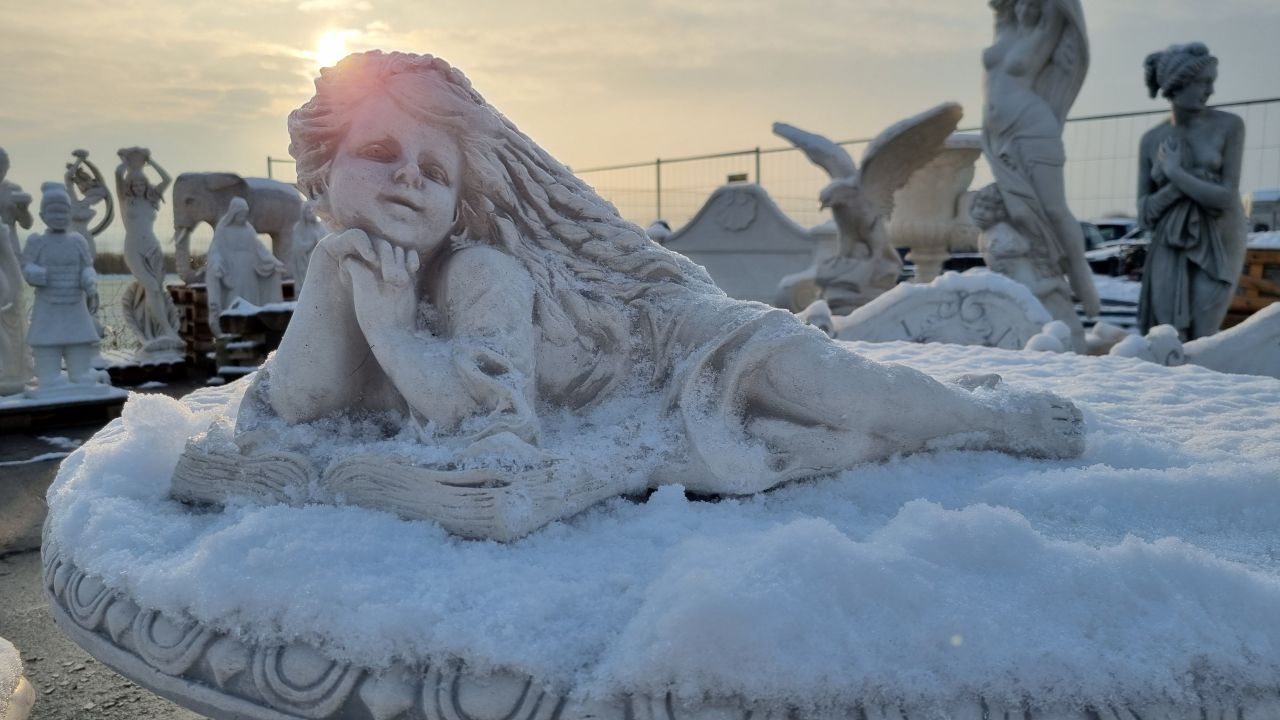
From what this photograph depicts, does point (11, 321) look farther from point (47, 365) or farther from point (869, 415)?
point (869, 415)

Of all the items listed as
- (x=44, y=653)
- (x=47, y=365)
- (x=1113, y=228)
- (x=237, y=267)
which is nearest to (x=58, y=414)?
(x=47, y=365)

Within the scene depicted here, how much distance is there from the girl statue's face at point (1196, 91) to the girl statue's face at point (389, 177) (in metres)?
5.98

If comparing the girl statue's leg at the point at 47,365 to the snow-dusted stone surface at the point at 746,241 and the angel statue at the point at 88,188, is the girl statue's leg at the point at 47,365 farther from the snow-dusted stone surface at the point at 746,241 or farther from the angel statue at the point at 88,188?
the snow-dusted stone surface at the point at 746,241

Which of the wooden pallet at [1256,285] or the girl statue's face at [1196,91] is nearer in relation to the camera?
the girl statue's face at [1196,91]

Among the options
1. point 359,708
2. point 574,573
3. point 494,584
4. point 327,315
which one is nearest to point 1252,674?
point 574,573

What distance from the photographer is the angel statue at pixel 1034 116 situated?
6.22 metres

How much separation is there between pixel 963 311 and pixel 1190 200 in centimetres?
306

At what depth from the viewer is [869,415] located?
1727mm

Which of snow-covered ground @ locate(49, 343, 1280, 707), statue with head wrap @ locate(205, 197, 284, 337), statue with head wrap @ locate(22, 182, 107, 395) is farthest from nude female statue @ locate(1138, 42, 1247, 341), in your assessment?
statue with head wrap @ locate(205, 197, 284, 337)

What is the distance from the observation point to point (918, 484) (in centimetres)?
167

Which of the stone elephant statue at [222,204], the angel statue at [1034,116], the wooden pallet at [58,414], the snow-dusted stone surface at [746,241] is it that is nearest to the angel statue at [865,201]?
the angel statue at [1034,116]

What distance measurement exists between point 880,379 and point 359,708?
3.69 ft

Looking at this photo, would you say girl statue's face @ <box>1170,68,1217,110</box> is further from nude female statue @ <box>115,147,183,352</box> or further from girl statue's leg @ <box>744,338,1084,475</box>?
nude female statue @ <box>115,147,183,352</box>

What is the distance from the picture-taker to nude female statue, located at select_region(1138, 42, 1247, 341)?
5.86 m
